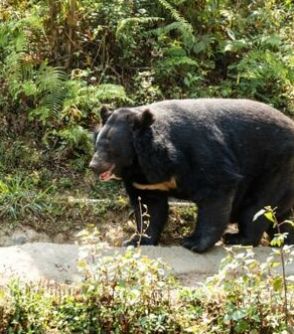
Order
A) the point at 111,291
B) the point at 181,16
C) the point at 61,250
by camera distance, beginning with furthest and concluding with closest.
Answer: the point at 181,16 < the point at 61,250 < the point at 111,291

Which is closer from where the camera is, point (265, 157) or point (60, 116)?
point (265, 157)

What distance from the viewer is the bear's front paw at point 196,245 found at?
25.0ft

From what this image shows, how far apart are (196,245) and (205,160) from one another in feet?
2.69

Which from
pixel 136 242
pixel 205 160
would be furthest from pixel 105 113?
pixel 136 242

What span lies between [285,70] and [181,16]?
1.84m

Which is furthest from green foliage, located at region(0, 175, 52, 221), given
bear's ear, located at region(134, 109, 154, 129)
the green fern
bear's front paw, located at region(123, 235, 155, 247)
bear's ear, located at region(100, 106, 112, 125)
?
the green fern

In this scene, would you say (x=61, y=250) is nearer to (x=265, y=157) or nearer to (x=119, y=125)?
(x=119, y=125)

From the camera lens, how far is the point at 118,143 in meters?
7.61

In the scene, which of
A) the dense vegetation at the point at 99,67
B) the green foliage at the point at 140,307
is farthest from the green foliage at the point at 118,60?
A: the green foliage at the point at 140,307

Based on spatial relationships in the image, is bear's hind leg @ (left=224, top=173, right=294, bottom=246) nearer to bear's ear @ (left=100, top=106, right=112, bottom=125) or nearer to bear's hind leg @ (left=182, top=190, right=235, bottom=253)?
bear's hind leg @ (left=182, top=190, right=235, bottom=253)

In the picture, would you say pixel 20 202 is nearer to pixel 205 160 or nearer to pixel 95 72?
A: pixel 205 160

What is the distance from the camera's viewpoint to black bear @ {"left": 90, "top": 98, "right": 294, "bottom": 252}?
24.8 ft

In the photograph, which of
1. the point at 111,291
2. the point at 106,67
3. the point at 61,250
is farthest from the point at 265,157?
the point at 106,67

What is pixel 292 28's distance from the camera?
12.1m
